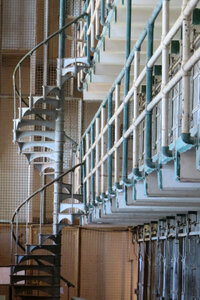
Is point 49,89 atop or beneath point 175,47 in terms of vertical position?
atop

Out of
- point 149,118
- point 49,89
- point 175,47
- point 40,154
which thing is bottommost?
point 149,118

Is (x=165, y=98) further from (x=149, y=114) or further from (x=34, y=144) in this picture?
(x=34, y=144)

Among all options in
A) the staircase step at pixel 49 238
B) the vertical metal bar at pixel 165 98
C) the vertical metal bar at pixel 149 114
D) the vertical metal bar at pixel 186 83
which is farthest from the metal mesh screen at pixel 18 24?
the vertical metal bar at pixel 186 83

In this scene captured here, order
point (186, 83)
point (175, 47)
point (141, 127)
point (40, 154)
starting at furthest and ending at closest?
point (40, 154)
point (141, 127)
point (175, 47)
point (186, 83)

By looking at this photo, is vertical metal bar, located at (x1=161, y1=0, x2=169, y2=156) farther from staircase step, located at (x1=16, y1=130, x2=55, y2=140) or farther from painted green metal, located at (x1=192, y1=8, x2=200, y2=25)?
staircase step, located at (x1=16, y1=130, x2=55, y2=140)

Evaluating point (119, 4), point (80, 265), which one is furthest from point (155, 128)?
point (80, 265)

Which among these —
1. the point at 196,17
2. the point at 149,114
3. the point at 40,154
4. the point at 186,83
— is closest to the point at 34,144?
the point at 40,154

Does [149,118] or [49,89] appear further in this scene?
[49,89]

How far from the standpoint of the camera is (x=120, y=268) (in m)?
14.6

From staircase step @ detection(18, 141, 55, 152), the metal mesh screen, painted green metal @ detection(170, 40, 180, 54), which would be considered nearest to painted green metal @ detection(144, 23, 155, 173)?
painted green metal @ detection(170, 40, 180, 54)

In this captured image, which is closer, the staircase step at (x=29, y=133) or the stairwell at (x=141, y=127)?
the stairwell at (x=141, y=127)

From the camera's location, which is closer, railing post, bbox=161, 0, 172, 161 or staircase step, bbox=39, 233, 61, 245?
railing post, bbox=161, 0, 172, 161

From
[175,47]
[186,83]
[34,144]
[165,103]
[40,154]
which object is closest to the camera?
[186,83]

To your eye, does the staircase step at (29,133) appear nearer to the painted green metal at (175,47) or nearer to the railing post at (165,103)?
the painted green metal at (175,47)
